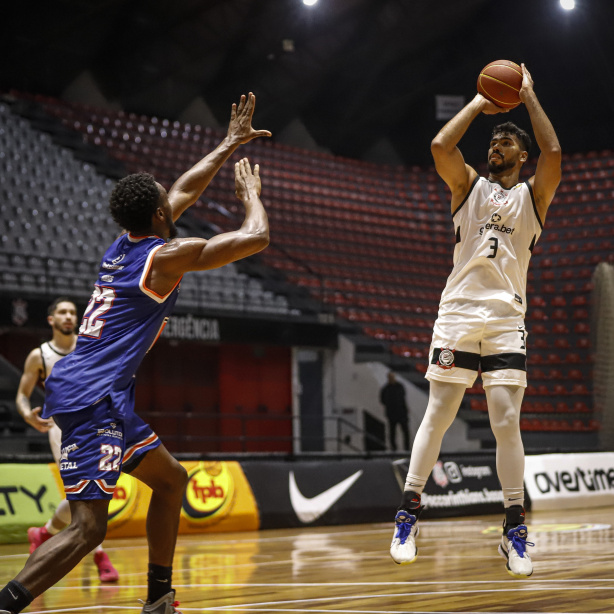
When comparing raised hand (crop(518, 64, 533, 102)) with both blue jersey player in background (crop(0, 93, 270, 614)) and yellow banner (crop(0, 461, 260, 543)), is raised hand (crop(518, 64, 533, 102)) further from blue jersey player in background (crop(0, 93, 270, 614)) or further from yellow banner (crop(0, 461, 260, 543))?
yellow banner (crop(0, 461, 260, 543))

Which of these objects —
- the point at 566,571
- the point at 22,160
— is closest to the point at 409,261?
the point at 22,160

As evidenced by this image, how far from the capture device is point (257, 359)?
19047 mm

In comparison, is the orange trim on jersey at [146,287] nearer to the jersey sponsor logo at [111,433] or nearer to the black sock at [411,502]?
the jersey sponsor logo at [111,433]

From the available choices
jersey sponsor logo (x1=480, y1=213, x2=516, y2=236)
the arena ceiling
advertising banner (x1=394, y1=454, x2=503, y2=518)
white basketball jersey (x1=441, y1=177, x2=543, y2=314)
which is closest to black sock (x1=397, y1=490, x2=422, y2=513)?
white basketball jersey (x1=441, y1=177, x2=543, y2=314)

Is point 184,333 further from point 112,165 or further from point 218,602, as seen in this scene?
point 218,602

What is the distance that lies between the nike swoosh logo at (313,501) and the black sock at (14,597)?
7612mm

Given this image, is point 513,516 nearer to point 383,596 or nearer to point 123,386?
point 383,596

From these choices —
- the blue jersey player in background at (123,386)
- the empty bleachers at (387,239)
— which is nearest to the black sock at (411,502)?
the blue jersey player in background at (123,386)

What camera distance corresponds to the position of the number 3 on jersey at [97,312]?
150 inches

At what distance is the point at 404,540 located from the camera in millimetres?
4762

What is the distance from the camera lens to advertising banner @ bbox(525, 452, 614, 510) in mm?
12812

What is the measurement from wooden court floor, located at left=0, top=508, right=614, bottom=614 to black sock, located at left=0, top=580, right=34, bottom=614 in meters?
1.39

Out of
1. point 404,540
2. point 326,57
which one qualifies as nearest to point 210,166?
point 404,540

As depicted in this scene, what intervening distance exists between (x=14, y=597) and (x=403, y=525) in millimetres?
2057
